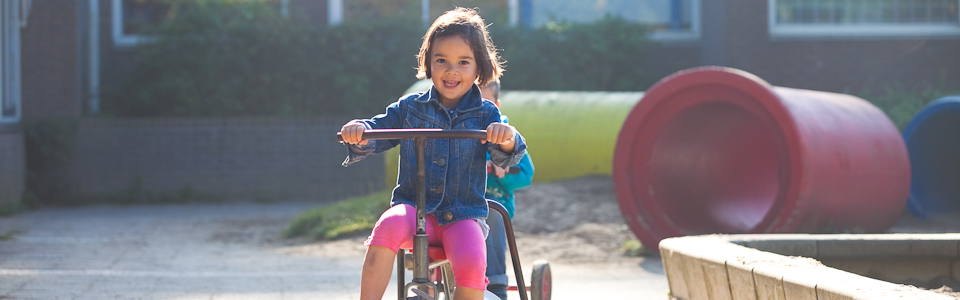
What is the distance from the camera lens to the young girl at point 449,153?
103 inches

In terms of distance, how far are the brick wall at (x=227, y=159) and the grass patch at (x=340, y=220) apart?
11.2 ft

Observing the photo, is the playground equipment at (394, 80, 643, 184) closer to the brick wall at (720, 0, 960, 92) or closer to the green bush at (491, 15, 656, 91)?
the green bush at (491, 15, 656, 91)

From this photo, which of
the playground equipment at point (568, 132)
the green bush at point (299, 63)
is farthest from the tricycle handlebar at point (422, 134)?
the green bush at point (299, 63)

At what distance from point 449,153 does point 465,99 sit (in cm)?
23

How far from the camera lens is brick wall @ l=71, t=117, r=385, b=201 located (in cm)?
1162

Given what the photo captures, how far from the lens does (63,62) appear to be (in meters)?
11.3

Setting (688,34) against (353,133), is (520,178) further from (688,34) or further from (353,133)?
(688,34)

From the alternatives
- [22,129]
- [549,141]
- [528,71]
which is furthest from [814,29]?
[22,129]

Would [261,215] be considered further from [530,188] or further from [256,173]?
[530,188]

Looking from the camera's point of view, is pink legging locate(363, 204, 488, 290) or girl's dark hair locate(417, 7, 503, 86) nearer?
pink legging locate(363, 204, 488, 290)

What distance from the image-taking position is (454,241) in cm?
270

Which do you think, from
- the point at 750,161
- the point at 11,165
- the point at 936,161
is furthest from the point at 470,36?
the point at 11,165

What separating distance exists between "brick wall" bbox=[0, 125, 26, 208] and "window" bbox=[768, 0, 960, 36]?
9.63 m

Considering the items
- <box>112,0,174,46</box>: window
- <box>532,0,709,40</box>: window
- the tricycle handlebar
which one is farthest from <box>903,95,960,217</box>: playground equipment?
<box>112,0,174,46</box>: window
